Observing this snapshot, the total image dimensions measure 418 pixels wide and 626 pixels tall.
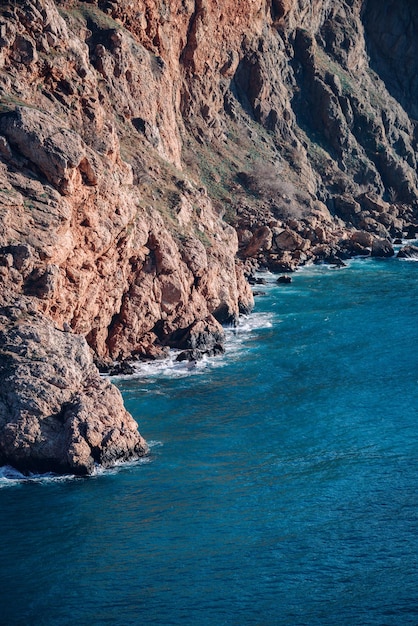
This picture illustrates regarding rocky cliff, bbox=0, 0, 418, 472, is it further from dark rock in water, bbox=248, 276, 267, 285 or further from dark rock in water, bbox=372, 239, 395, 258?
dark rock in water, bbox=248, 276, 267, 285

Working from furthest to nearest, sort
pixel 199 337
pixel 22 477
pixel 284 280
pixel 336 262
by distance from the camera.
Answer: pixel 336 262 < pixel 284 280 < pixel 199 337 < pixel 22 477

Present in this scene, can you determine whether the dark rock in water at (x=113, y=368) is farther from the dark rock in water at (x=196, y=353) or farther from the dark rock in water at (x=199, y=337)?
the dark rock in water at (x=199, y=337)

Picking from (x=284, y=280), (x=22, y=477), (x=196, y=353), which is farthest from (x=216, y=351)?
(x=284, y=280)

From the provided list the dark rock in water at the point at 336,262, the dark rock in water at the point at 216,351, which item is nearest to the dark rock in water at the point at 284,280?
the dark rock in water at the point at 336,262

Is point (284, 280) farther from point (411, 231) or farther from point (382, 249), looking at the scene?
point (411, 231)

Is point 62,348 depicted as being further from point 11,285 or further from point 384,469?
point 384,469

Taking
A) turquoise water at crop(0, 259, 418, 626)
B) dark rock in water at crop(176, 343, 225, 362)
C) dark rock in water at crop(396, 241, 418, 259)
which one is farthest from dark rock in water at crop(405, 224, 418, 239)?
dark rock in water at crop(176, 343, 225, 362)
